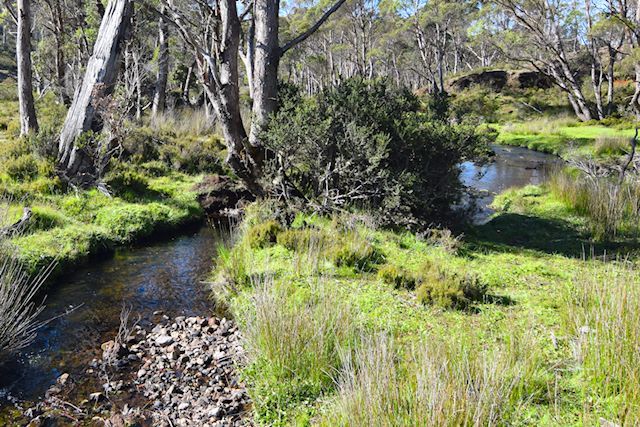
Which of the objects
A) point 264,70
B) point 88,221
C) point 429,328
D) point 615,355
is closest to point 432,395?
point 615,355

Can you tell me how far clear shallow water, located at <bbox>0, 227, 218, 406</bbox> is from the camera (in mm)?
4875

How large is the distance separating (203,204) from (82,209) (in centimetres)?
278

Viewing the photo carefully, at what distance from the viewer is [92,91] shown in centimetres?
1046

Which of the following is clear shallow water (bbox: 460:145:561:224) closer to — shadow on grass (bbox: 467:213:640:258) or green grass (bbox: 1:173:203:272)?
shadow on grass (bbox: 467:213:640:258)

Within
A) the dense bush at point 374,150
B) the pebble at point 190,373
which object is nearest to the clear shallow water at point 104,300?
the pebble at point 190,373

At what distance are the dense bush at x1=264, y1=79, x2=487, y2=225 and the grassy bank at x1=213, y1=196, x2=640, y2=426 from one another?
24.5 inches

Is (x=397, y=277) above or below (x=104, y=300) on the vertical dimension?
above

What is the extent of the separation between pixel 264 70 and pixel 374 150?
→ 116 inches

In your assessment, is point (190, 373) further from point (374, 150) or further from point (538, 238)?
Result: point (538, 238)

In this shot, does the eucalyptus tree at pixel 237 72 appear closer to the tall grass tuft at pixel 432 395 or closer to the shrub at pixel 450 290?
the shrub at pixel 450 290

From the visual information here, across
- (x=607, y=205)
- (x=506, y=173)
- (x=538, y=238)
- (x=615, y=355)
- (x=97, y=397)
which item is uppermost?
(x=506, y=173)

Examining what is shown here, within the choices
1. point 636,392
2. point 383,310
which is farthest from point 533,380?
point 383,310

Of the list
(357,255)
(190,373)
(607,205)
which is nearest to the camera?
(190,373)

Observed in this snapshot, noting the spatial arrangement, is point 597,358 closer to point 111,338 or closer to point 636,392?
point 636,392
